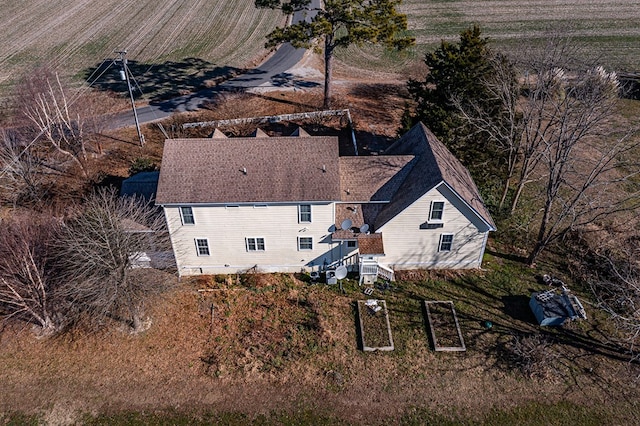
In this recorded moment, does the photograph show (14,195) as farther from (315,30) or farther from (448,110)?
(448,110)

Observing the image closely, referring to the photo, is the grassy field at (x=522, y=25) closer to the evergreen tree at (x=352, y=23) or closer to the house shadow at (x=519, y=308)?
the evergreen tree at (x=352, y=23)

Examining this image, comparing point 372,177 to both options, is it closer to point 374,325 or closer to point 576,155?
point 374,325

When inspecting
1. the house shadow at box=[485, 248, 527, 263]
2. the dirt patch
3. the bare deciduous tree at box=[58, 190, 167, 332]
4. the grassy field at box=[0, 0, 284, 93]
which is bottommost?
the dirt patch

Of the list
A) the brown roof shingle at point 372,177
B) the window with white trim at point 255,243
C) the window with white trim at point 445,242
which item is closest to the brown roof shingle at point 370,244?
the brown roof shingle at point 372,177

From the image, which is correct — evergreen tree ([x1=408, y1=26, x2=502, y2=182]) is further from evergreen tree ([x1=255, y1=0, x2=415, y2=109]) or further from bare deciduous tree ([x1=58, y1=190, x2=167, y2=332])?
bare deciduous tree ([x1=58, y1=190, x2=167, y2=332])

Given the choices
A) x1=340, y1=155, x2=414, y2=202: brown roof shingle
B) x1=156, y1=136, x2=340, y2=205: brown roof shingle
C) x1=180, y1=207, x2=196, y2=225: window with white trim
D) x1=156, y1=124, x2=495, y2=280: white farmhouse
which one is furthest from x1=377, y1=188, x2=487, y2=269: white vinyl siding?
x1=180, y1=207, x2=196, y2=225: window with white trim

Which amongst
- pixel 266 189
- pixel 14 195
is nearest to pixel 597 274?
pixel 266 189
